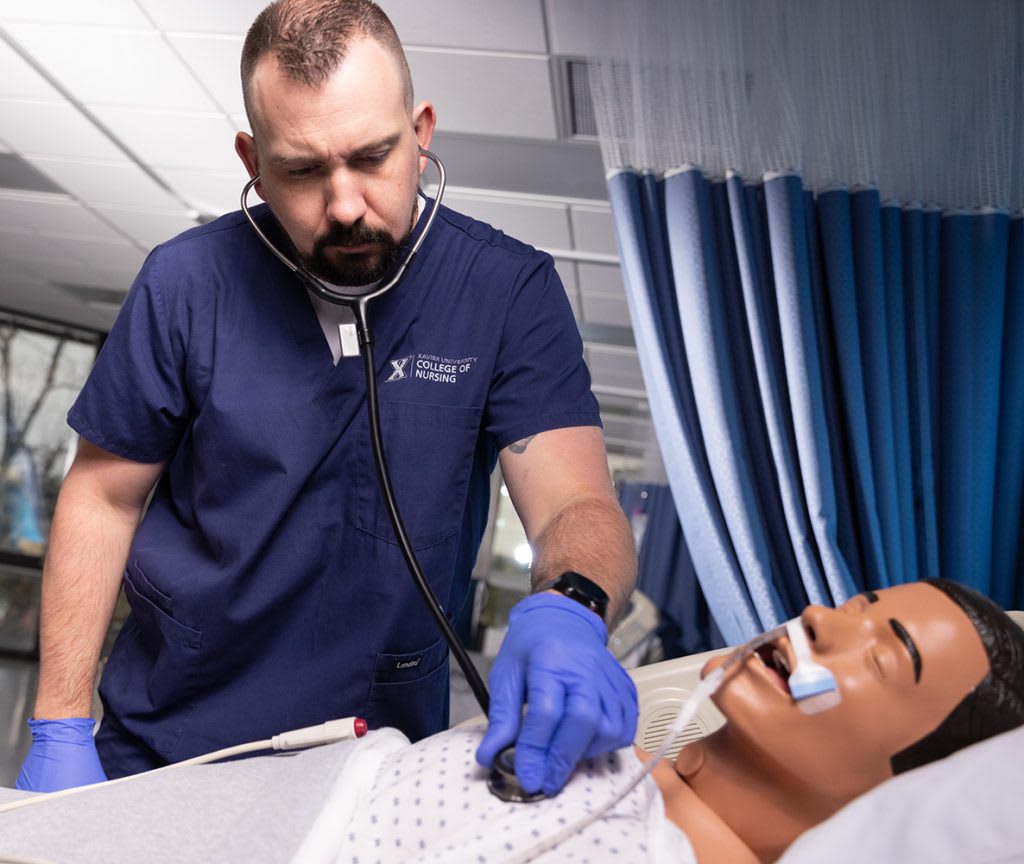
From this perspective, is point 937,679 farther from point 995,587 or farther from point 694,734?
point 995,587

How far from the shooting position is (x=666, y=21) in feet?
6.24

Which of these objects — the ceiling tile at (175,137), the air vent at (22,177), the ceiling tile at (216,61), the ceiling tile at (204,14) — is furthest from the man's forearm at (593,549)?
the air vent at (22,177)

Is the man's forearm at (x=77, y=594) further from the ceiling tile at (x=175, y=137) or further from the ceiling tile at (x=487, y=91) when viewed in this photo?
the ceiling tile at (x=175, y=137)

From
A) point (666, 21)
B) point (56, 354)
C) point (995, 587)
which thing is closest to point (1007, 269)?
point (995, 587)

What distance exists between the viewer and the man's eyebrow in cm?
89

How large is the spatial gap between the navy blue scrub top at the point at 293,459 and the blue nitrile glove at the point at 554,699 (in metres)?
0.31

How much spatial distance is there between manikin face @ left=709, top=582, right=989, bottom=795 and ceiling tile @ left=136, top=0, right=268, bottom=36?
7.52ft

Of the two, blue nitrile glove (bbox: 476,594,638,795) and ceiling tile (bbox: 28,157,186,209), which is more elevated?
ceiling tile (bbox: 28,157,186,209)

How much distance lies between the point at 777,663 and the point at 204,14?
2.44 m

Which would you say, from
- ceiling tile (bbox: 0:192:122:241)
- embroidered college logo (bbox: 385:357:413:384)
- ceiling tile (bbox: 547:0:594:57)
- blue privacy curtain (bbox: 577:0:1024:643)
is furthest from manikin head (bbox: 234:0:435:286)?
ceiling tile (bbox: 0:192:122:241)

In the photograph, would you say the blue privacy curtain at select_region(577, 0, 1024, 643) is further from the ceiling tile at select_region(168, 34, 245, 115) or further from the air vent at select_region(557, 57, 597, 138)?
the ceiling tile at select_region(168, 34, 245, 115)

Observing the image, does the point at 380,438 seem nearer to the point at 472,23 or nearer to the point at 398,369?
the point at 398,369

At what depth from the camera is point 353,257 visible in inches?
43.9

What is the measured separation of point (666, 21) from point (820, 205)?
47 centimetres
